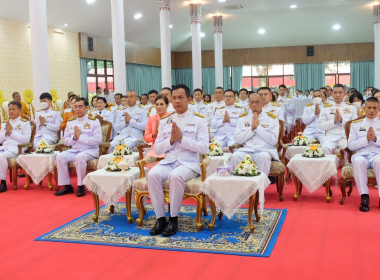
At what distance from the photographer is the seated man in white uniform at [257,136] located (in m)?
6.09

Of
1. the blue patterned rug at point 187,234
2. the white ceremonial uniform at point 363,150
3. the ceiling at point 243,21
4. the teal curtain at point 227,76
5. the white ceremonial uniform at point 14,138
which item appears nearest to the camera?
the blue patterned rug at point 187,234

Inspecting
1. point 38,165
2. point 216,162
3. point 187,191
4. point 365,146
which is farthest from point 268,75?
point 187,191

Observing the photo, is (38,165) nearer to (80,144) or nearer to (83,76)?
(80,144)

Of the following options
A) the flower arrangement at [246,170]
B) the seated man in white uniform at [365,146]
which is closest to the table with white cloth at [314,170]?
the seated man in white uniform at [365,146]

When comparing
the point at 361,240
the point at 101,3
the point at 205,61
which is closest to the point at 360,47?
the point at 205,61

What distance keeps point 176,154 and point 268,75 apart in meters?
21.8

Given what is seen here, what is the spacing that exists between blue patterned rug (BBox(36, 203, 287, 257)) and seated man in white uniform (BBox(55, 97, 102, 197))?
1400 mm

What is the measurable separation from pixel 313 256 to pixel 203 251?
2.99 feet

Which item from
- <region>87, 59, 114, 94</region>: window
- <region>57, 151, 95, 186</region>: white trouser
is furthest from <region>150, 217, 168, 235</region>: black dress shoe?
<region>87, 59, 114, 94</region>: window

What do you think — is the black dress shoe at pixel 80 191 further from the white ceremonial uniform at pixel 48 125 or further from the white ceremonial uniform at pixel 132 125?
the white ceremonial uniform at pixel 48 125

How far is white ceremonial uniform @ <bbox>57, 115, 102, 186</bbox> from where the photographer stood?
22.1 ft

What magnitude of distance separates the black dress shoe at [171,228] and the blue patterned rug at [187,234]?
53 millimetres

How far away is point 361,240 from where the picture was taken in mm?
4332

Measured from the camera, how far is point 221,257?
13.1 ft
